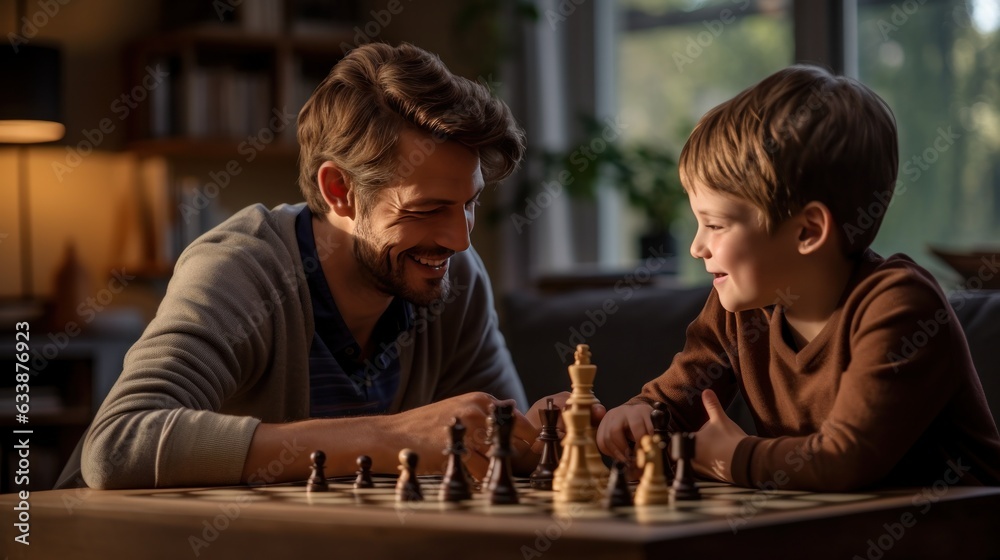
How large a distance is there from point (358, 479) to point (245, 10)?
384cm

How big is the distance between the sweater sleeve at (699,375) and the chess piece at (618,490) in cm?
46

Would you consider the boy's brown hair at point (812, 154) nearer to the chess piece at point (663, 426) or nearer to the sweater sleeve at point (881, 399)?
the sweater sleeve at point (881, 399)

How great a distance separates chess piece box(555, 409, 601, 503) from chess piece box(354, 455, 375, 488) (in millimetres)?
258

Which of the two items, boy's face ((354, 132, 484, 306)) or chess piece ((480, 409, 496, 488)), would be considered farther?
boy's face ((354, 132, 484, 306))

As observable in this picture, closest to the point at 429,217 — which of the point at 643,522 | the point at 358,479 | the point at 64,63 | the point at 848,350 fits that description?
the point at 358,479

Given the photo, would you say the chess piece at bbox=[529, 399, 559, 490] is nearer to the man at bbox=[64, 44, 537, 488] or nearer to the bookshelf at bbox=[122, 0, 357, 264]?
the man at bbox=[64, 44, 537, 488]

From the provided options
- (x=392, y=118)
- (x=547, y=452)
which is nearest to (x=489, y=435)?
(x=547, y=452)

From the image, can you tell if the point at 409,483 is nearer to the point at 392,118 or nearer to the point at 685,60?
the point at 392,118

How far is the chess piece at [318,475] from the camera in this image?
1.48m

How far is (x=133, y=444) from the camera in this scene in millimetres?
1612

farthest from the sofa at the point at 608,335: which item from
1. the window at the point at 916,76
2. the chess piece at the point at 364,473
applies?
the window at the point at 916,76

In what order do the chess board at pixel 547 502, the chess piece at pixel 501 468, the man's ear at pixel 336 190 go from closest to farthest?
the chess board at pixel 547 502 → the chess piece at pixel 501 468 → the man's ear at pixel 336 190

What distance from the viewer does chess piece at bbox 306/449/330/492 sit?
148 cm

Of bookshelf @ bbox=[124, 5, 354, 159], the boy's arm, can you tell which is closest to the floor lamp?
bookshelf @ bbox=[124, 5, 354, 159]
